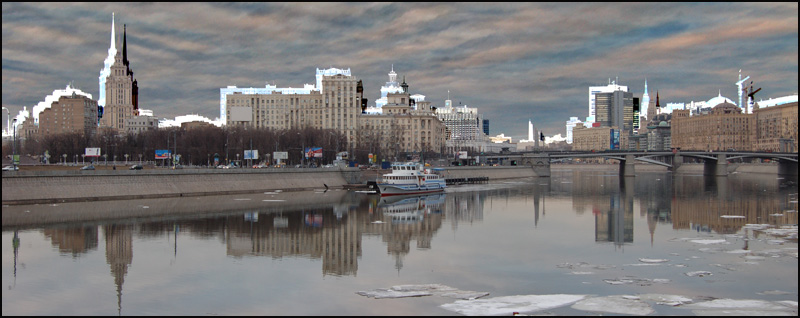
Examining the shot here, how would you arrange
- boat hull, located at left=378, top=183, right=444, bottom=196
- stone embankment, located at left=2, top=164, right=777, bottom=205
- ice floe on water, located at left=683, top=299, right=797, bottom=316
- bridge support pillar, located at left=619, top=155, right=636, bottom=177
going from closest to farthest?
ice floe on water, located at left=683, top=299, right=797, bottom=316
stone embankment, located at left=2, top=164, right=777, bottom=205
boat hull, located at left=378, top=183, right=444, bottom=196
bridge support pillar, located at left=619, top=155, right=636, bottom=177

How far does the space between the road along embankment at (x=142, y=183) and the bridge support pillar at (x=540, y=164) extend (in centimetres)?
8764

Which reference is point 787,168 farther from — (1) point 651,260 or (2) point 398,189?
(1) point 651,260

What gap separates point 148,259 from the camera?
38000 millimetres

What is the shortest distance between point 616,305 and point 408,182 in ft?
222

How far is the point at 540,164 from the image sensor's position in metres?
181

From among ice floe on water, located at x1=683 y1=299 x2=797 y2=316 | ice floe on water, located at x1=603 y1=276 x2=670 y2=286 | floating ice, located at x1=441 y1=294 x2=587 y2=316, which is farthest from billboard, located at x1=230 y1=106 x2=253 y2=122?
ice floe on water, located at x1=683 y1=299 x2=797 y2=316

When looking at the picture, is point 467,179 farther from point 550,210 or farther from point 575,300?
point 575,300

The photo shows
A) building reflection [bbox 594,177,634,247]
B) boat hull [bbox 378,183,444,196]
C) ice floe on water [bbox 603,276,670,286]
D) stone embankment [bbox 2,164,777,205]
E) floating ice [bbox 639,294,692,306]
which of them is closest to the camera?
floating ice [bbox 639,294,692,306]

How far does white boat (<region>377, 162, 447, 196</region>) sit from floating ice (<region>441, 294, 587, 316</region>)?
61.6 metres

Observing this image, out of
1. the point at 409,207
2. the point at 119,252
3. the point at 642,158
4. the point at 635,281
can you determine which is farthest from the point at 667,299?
the point at 642,158

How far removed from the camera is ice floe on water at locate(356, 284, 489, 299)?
28516 millimetres

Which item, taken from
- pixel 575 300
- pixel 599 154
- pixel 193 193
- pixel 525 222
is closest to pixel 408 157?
pixel 599 154

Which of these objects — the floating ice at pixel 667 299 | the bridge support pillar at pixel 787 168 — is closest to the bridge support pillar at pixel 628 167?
the bridge support pillar at pixel 787 168

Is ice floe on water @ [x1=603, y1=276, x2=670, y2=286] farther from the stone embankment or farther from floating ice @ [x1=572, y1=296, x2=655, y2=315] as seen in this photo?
the stone embankment
